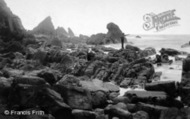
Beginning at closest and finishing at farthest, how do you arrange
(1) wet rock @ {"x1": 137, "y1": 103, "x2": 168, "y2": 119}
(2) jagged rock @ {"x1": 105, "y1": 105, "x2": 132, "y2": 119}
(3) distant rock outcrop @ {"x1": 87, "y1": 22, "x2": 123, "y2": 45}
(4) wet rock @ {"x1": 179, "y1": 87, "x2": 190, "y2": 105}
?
(2) jagged rock @ {"x1": 105, "y1": 105, "x2": 132, "y2": 119} → (1) wet rock @ {"x1": 137, "y1": 103, "x2": 168, "y2": 119} → (4) wet rock @ {"x1": 179, "y1": 87, "x2": 190, "y2": 105} → (3) distant rock outcrop @ {"x1": 87, "y1": 22, "x2": 123, "y2": 45}

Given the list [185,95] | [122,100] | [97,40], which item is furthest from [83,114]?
[97,40]

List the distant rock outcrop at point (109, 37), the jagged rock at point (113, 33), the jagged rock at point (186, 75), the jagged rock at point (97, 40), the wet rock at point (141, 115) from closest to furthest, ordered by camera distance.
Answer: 1. the wet rock at point (141, 115)
2. the jagged rock at point (186, 75)
3. the jagged rock at point (97, 40)
4. the distant rock outcrop at point (109, 37)
5. the jagged rock at point (113, 33)

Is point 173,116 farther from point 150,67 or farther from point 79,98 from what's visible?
point 150,67

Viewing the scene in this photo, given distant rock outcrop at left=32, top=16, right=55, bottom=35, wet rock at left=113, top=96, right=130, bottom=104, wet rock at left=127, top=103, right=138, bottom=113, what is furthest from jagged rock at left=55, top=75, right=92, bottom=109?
distant rock outcrop at left=32, top=16, right=55, bottom=35

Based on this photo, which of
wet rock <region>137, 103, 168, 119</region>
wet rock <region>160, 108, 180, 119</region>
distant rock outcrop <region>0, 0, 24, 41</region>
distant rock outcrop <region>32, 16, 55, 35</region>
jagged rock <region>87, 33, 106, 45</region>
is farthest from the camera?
distant rock outcrop <region>32, 16, 55, 35</region>

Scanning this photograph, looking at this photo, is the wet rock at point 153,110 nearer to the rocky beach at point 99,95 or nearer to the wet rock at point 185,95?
the rocky beach at point 99,95

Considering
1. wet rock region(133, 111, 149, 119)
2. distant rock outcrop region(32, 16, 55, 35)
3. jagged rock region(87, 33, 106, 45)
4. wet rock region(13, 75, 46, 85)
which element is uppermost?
distant rock outcrop region(32, 16, 55, 35)

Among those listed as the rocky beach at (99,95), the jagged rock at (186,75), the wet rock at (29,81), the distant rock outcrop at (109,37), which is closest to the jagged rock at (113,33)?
the distant rock outcrop at (109,37)

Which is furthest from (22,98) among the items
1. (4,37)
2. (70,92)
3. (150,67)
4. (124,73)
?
(4,37)

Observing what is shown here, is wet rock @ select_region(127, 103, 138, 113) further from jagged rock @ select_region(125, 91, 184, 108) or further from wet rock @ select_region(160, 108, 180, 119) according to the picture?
wet rock @ select_region(160, 108, 180, 119)

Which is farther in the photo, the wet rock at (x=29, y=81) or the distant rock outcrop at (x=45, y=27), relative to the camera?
the distant rock outcrop at (x=45, y=27)

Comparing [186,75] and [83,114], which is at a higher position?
[186,75]

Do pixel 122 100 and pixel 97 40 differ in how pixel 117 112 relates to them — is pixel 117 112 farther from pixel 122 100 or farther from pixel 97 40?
pixel 97 40

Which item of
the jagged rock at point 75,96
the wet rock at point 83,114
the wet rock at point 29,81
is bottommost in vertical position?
the wet rock at point 83,114
